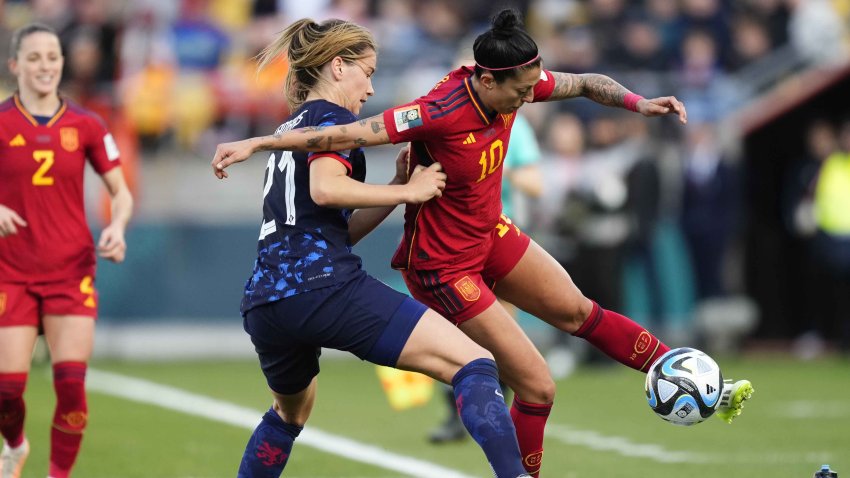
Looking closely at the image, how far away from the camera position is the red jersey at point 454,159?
5.89m

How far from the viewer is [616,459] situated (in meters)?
8.62

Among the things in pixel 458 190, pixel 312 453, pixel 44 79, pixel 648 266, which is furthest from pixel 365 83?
pixel 648 266

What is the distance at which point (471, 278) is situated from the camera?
6.31 metres

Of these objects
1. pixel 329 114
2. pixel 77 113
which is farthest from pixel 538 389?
pixel 77 113

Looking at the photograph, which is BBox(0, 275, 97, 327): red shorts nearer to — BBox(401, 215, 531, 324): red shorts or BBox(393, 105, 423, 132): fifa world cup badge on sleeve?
BBox(401, 215, 531, 324): red shorts

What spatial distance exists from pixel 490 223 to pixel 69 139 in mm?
2428

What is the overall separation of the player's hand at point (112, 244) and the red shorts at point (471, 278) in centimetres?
173

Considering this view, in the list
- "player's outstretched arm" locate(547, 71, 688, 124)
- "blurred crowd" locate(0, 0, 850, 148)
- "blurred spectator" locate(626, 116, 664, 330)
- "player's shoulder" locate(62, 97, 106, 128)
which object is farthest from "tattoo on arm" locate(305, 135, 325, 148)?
"blurred crowd" locate(0, 0, 850, 148)

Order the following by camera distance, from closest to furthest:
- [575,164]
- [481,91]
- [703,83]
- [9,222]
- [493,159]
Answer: [481,91]
[493,159]
[9,222]
[575,164]
[703,83]

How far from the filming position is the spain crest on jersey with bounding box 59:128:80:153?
7.33 m

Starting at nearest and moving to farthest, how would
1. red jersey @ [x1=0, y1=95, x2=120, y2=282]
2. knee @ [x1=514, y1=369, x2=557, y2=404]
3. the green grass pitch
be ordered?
1. knee @ [x1=514, y1=369, x2=557, y2=404]
2. red jersey @ [x1=0, y1=95, x2=120, y2=282]
3. the green grass pitch

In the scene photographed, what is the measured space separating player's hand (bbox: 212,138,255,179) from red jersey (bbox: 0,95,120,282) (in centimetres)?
196

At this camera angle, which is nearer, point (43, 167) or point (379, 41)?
point (43, 167)

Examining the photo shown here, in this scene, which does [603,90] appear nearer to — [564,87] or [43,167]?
[564,87]
